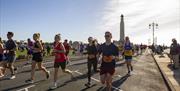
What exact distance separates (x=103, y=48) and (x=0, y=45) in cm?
673

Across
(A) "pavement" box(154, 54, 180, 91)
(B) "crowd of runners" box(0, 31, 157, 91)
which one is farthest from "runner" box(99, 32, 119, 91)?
(A) "pavement" box(154, 54, 180, 91)

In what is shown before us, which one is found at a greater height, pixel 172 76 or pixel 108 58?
pixel 108 58

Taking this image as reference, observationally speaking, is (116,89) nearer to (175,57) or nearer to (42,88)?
(42,88)

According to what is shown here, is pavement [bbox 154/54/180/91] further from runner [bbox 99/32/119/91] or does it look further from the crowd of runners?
runner [bbox 99/32/119/91]

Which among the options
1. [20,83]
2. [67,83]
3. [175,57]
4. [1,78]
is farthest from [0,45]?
[175,57]

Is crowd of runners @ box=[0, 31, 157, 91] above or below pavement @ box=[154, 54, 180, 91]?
above

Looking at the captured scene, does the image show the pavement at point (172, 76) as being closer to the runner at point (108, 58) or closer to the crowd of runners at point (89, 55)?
the crowd of runners at point (89, 55)

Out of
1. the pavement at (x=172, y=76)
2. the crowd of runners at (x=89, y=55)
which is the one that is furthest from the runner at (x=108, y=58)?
the pavement at (x=172, y=76)

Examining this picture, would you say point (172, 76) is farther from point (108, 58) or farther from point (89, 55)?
point (108, 58)

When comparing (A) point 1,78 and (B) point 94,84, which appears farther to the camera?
(A) point 1,78

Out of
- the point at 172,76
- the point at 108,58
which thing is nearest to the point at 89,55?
the point at 108,58

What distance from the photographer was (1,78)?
1535 cm

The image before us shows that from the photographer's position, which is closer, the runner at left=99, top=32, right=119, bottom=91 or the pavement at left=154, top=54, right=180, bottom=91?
the runner at left=99, top=32, right=119, bottom=91

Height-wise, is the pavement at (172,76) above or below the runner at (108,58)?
below
